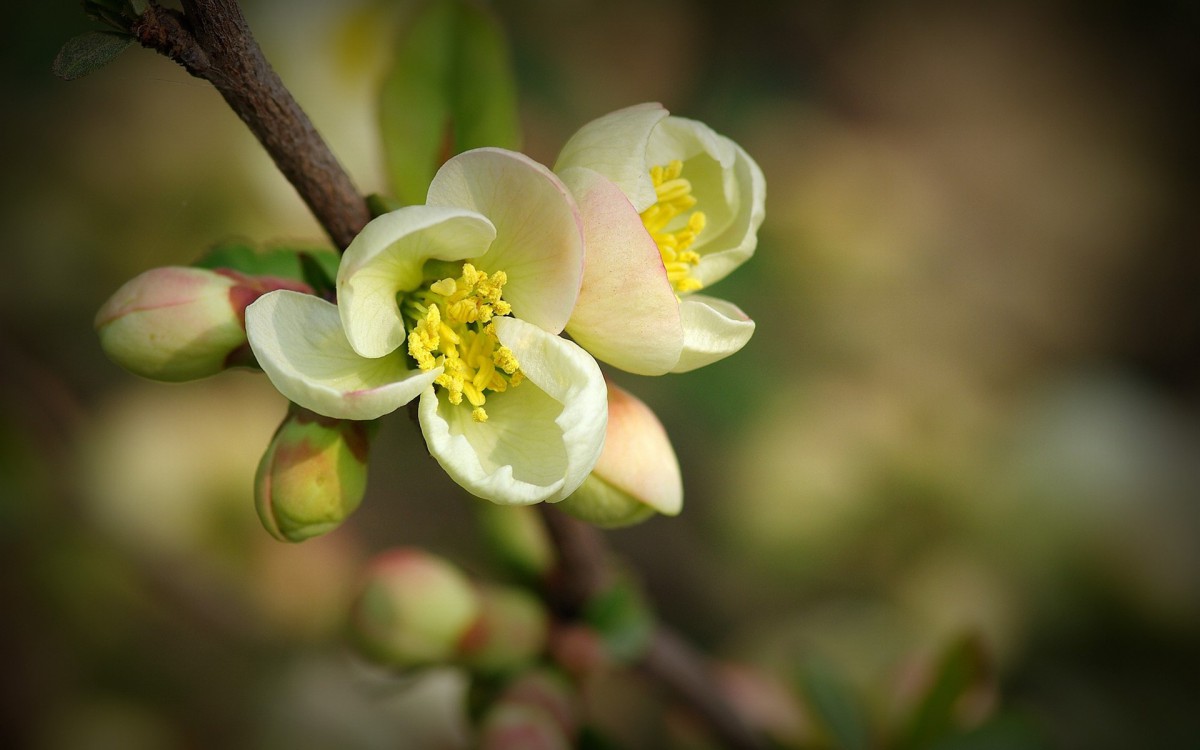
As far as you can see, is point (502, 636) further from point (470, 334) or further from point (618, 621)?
point (470, 334)

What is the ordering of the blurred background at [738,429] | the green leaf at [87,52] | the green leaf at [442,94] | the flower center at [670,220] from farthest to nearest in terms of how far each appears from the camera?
the blurred background at [738,429], the green leaf at [442,94], the flower center at [670,220], the green leaf at [87,52]

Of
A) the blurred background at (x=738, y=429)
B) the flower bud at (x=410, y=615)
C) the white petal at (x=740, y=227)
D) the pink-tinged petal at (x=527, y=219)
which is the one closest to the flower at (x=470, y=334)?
the pink-tinged petal at (x=527, y=219)

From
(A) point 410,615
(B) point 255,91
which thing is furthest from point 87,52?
(A) point 410,615

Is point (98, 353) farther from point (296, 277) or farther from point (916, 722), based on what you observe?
point (916, 722)

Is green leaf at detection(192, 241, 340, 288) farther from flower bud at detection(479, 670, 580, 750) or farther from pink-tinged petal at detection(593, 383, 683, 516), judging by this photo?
flower bud at detection(479, 670, 580, 750)

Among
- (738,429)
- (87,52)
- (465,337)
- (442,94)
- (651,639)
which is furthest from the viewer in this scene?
(738,429)

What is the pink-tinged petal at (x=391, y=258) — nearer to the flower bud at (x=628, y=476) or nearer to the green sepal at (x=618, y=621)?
the flower bud at (x=628, y=476)
